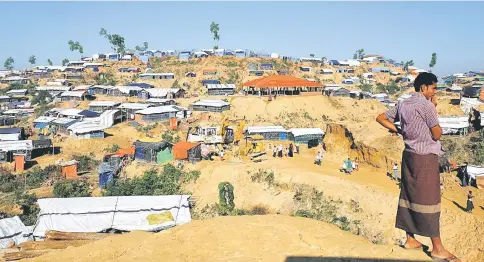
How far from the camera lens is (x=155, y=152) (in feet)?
80.4

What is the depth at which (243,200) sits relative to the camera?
19781 mm

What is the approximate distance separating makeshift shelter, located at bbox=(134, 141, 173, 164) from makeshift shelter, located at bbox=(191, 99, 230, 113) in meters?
14.5

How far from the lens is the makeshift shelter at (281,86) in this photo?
135ft

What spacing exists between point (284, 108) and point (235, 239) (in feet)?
104

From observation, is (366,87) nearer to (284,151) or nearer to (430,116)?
(284,151)

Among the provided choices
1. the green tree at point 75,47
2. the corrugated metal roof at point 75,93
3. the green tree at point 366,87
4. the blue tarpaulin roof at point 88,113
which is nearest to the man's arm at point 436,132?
the blue tarpaulin roof at point 88,113

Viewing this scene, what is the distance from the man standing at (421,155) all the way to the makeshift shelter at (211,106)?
1340 inches

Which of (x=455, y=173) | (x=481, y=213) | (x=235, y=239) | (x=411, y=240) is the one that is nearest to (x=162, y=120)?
(x=455, y=173)

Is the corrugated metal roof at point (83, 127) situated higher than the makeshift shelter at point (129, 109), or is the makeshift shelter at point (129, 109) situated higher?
the makeshift shelter at point (129, 109)

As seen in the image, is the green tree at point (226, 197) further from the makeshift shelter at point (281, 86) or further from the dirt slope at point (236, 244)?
the makeshift shelter at point (281, 86)

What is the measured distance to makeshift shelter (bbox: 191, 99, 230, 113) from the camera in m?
39.0

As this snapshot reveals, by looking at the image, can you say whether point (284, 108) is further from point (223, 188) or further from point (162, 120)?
point (223, 188)

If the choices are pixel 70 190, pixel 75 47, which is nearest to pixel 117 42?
pixel 75 47

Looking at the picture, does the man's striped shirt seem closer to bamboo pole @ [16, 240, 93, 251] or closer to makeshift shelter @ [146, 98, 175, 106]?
bamboo pole @ [16, 240, 93, 251]
